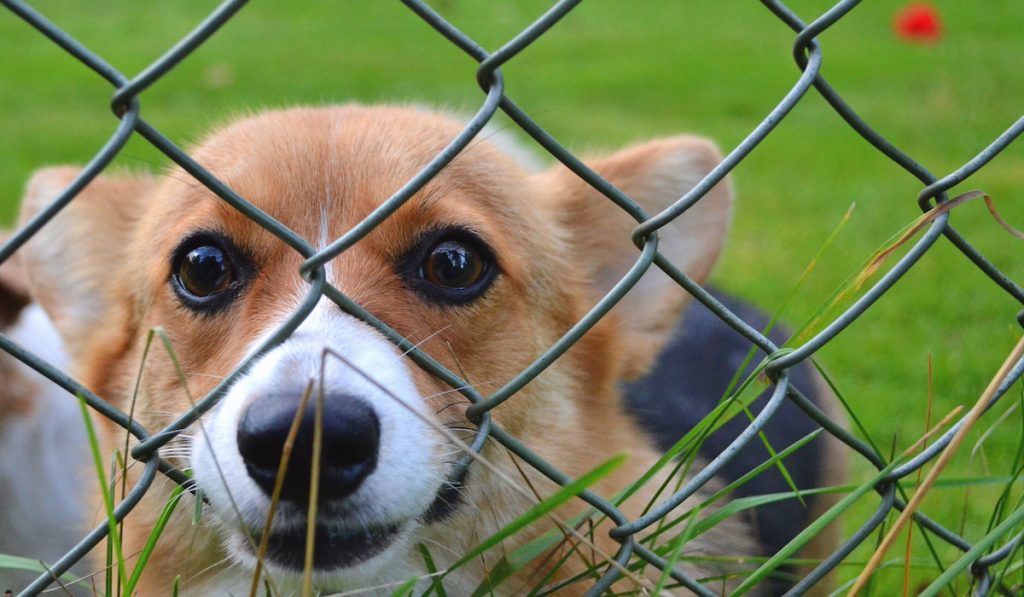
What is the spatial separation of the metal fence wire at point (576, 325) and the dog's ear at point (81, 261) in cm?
130

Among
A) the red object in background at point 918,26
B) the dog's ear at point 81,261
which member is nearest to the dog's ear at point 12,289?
the dog's ear at point 81,261

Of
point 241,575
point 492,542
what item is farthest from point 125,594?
point 241,575

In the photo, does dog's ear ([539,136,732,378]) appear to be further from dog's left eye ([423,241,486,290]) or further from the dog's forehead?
dog's left eye ([423,241,486,290])

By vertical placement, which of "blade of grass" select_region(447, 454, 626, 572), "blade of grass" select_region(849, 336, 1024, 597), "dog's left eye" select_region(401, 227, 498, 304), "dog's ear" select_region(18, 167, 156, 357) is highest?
"dog's ear" select_region(18, 167, 156, 357)

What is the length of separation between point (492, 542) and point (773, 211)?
6560 millimetres

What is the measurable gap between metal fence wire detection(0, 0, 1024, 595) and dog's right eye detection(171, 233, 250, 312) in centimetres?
61

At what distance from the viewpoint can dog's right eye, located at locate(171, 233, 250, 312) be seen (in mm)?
2205

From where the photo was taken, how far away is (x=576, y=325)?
170cm

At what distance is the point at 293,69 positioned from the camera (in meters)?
11.1

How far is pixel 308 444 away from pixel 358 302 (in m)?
0.53

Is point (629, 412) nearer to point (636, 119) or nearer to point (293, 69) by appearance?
point (636, 119)

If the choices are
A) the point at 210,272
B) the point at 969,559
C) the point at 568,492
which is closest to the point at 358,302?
the point at 210,272

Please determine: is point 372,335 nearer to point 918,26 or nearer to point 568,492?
point 568,492

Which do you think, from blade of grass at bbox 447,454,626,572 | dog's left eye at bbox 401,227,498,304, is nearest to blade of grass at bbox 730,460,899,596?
blade of grass at bbox 447,454,626,572
